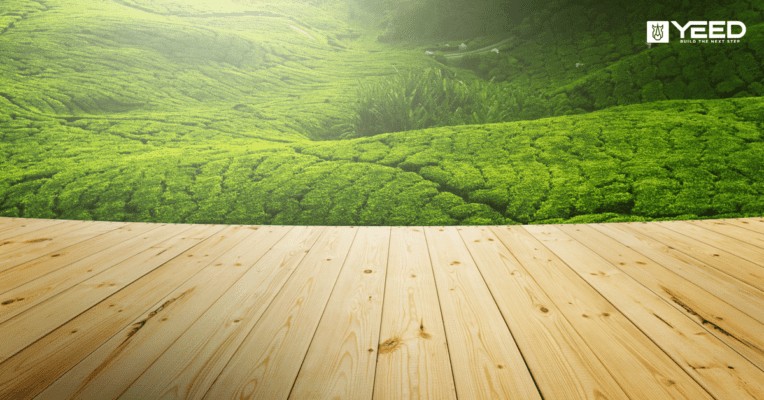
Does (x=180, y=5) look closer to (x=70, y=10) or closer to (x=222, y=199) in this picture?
(x=70, y=10)

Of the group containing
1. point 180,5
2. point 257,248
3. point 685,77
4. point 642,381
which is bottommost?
point 642,381

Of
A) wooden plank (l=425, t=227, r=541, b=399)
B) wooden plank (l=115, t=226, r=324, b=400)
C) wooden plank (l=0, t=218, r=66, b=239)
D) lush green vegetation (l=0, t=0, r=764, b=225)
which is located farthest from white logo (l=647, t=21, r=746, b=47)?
wooden plank (l=0, t=218, r=66, b=239)

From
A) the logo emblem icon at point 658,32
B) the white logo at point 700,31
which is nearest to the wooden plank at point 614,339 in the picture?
the white logo at point 700,31

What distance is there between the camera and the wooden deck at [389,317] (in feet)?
2.91

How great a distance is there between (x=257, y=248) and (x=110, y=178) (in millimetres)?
2659

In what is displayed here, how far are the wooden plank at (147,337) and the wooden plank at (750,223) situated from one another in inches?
110

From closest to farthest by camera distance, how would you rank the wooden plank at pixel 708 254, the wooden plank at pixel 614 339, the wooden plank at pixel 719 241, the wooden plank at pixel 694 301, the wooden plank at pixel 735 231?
the wooden plank at pixel 614 339 < the wooden plank at pixel 694 301 < the wooden plank at pixel 708 254 < the wooden plank at pixel 719 241 < the wooden plank at pixel 735 231

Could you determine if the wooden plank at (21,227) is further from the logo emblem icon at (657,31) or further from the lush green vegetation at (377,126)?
the logo emblem icon at (657,31)

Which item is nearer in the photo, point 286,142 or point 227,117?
point 286,142

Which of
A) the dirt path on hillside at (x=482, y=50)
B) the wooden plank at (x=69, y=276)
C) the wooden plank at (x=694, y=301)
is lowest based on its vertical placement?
the wooden plank at (x=694, y=301)

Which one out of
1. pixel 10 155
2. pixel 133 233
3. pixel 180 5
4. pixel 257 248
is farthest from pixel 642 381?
pixel 180 5

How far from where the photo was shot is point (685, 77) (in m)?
5.31

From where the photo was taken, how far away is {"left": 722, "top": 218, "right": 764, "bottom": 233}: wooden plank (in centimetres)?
202

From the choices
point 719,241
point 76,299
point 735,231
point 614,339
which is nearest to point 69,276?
point 76,299
